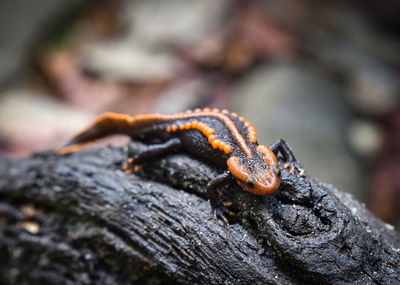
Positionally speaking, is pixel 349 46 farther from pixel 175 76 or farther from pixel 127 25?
pixel 127 25

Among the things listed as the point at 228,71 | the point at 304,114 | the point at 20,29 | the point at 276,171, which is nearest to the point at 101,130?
the point at 276,171

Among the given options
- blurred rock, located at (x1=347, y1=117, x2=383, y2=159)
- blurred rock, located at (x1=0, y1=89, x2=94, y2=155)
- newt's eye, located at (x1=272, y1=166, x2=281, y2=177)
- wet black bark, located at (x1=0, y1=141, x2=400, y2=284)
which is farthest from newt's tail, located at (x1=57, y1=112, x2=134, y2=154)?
blurred rock, located at (x1=347, y1=117, x2=383, y2=159)

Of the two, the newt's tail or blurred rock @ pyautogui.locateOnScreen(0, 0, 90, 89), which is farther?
blurred rock @ pyautogui.locateOnScreen(0, 0, 90, 89)

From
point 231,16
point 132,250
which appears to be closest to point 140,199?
point 132,250

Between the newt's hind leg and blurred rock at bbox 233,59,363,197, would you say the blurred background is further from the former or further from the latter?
the newt's hind leg

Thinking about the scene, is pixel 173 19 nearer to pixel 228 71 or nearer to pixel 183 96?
pixel 228 71

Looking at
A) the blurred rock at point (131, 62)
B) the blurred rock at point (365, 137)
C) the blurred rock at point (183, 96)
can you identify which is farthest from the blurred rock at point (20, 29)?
the blurred rock at point (365, 137)

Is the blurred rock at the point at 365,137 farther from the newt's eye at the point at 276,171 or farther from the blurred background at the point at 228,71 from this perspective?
the newt's eye at the point at 276,171
